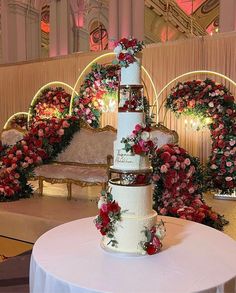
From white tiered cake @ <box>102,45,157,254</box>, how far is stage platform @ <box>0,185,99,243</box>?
2358 mm

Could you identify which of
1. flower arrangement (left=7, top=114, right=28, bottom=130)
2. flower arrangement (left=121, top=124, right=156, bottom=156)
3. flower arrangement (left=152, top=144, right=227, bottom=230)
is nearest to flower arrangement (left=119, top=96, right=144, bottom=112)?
flower arrangement (left=121, top=124, right=156, bottom=156)

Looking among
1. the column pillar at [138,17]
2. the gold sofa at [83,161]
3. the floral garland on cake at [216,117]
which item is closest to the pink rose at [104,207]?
the gold sofa at [83,161]

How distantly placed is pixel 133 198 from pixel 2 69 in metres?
10.6

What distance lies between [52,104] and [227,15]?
4593 millimetres

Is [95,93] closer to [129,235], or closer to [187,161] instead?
[187,161]

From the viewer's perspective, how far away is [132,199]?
209 centimetres

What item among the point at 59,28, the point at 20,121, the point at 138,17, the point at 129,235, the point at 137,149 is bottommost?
the point at 129,235

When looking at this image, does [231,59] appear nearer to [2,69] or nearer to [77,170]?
[77,170]

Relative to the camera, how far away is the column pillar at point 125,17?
9.97m

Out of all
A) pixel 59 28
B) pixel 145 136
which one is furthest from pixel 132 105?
pixel 59 28

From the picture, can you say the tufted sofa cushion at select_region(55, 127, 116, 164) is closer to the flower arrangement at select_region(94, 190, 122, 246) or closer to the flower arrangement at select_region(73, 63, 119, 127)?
the flower arrangement at select_region(73, 63, 119, 127)

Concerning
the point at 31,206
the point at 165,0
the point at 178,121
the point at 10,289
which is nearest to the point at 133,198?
the point at 10,289

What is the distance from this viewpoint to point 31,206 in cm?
509

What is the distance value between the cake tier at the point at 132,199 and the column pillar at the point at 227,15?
7150 mm
